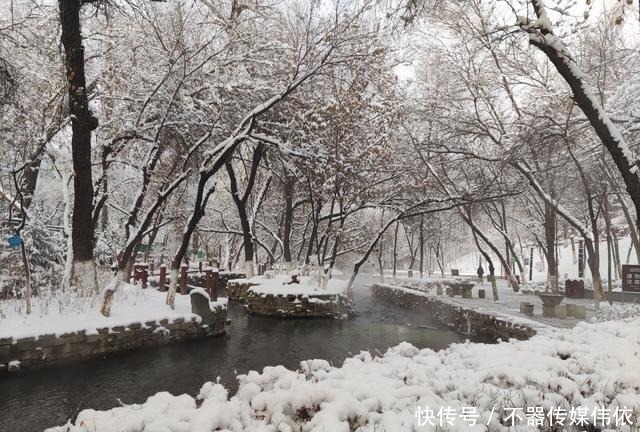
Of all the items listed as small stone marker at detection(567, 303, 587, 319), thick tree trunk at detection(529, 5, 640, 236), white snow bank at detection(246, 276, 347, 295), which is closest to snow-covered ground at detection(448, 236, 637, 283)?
small stone marker at detection(567, 303, 587, 319)

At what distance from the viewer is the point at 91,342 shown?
28.3 feet

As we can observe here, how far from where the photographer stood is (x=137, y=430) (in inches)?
123

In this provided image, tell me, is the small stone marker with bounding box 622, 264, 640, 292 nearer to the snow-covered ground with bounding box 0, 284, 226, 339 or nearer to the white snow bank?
the white snow bank

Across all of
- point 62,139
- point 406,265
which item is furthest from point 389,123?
point 406,265

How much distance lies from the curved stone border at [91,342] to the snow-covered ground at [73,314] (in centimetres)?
11

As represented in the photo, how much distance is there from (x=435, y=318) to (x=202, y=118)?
39.4 feet

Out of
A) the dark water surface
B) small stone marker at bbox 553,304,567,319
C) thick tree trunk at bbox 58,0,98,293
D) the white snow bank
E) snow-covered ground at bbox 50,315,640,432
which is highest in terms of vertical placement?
thick tree trunk at bbox 58,0,98,293

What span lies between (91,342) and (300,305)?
26.6 ft

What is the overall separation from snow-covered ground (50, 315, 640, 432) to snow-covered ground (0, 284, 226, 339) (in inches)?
219

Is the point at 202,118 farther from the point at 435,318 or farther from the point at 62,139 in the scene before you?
the point at 435,318

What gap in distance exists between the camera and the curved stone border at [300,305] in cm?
1563

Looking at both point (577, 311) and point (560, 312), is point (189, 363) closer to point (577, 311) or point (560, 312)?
point (560, 312)

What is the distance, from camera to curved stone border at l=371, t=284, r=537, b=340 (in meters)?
10.7

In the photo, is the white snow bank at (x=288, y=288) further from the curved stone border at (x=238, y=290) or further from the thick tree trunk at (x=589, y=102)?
the thick tree trunk at (x=589, y=102)
